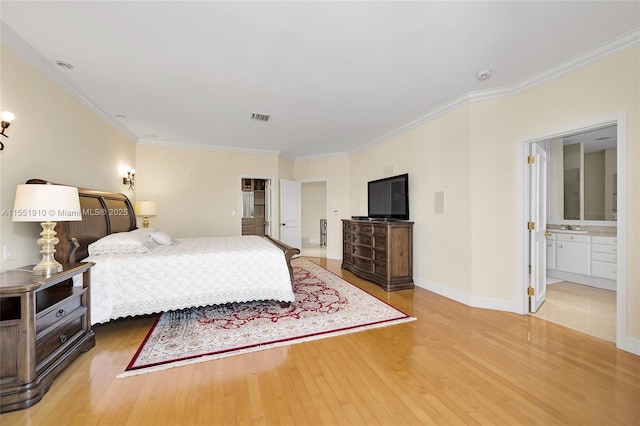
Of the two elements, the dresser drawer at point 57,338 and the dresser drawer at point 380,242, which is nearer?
the dresser drawer at point 57,338

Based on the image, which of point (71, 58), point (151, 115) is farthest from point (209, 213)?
point (71, 58)

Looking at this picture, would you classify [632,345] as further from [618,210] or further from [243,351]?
[243,351]

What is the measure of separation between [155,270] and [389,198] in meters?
3.69

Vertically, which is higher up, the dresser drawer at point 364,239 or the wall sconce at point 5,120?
the wall sconce at point 5,120

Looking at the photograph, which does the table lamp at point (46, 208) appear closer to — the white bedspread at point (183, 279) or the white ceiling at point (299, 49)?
the white bedspread at point (183, 279)

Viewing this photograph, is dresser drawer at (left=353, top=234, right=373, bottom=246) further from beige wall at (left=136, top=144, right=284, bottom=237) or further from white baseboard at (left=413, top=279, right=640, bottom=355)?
beige wall at (left=136, top=144, right=284, bottom=237)

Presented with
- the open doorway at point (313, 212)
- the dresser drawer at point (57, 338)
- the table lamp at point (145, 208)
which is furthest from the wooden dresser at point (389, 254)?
the open doorway at point (313, 212)

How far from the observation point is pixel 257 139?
5.22 metres

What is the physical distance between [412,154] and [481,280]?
216 cm

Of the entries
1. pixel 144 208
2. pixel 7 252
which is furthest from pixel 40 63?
pixel 144 208

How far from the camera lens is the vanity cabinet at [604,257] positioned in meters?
3.88

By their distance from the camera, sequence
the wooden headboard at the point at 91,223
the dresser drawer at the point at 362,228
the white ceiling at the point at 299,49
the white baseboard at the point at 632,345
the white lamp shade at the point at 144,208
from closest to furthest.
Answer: the white ceiling at the point at 299,49, the white baseboard at the point at 632,345, the wooden headboard at the point at 91,223, the dresser drawer at the point at 362,228, the white lamp shade at the point at 144,208

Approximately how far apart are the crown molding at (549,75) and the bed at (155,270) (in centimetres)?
285

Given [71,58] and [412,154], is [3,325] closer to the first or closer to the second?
[71,58]
